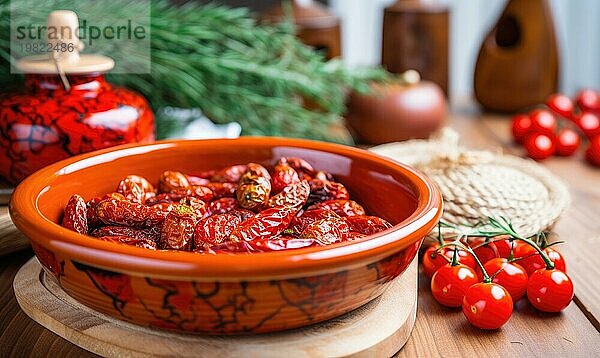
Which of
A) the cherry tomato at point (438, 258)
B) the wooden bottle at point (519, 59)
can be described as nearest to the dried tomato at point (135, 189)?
the cherry tomato at point (438, 258)

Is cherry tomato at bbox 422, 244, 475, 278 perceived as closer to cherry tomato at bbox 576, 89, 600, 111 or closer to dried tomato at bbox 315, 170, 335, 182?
dried tomato at bbox 315, 170, 335, 182

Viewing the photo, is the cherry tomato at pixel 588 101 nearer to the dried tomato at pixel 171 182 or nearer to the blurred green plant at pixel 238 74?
the blurred green plant at pixel 238 74

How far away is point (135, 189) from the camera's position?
100cm

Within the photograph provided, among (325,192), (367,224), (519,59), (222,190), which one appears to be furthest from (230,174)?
(519,59)

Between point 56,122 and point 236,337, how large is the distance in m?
0.51

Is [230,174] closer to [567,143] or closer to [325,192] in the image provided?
[325,192]

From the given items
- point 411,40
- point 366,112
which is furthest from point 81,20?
point 411,40

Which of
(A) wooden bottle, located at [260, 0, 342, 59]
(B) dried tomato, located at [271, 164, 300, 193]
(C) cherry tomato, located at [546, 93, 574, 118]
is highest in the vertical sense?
(A) wooden bottle, located at [260, 0, 342, 59]

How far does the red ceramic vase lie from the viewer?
1.12 meters

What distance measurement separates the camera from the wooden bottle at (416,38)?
1992mm

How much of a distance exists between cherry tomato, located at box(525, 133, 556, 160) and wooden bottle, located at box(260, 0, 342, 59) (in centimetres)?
54

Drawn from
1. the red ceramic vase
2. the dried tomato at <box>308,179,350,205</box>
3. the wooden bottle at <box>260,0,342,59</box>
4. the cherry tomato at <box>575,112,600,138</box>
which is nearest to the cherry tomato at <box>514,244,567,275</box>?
the dried tomato at <box>308,179,350,205</box>

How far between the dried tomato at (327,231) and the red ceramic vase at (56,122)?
0.42 meters

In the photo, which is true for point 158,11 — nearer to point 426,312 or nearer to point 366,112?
point 366,112
